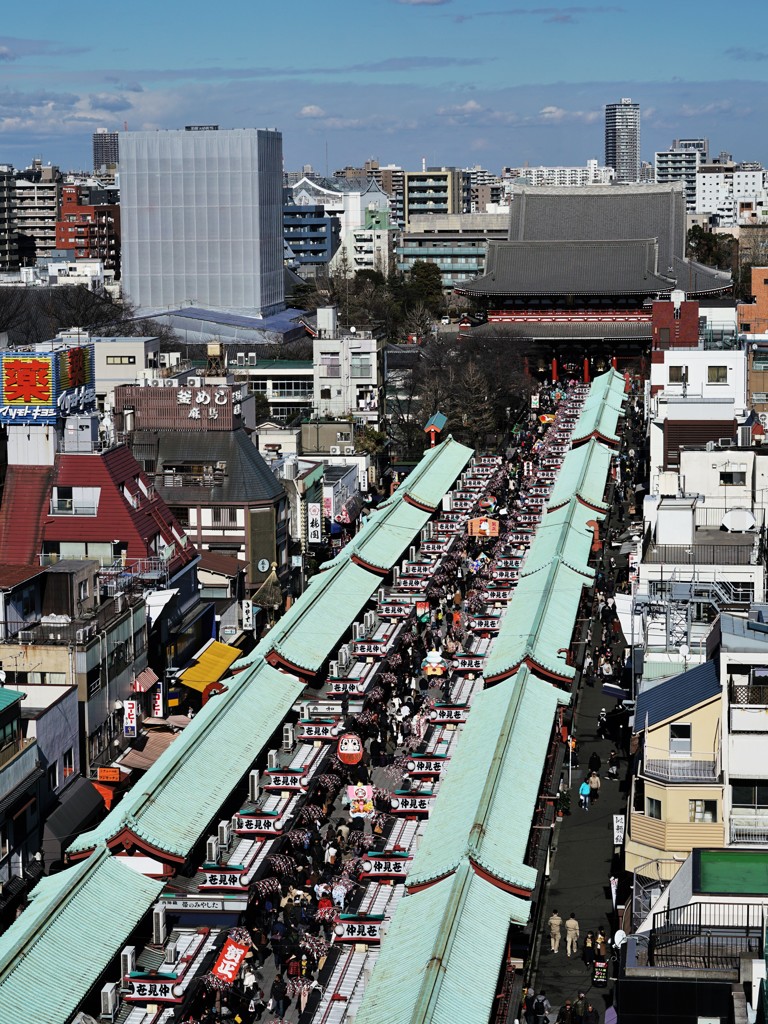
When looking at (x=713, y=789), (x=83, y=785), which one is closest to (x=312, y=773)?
(x=83, y=785)

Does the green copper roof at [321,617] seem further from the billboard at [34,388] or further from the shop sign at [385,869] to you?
the shop sign at [385,869]

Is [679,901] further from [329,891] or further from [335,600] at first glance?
[335,600]

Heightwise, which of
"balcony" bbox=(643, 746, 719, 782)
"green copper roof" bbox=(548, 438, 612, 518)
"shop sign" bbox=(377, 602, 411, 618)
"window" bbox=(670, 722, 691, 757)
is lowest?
"shop sign" bbox=(377, 602, 411, 618)

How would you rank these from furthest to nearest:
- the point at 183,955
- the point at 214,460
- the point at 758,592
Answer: the point at 214,460 < the point at 758,592 < the point at 183,955

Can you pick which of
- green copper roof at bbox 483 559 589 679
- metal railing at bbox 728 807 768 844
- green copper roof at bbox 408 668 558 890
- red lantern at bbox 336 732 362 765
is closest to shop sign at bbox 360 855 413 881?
green copper roof at bbox 408 668 558 890

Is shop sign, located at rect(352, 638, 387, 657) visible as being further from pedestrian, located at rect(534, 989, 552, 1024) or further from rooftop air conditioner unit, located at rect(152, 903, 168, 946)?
pedestrian, located at rect(534, 989, 552, 1024)

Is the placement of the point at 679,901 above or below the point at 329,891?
above
